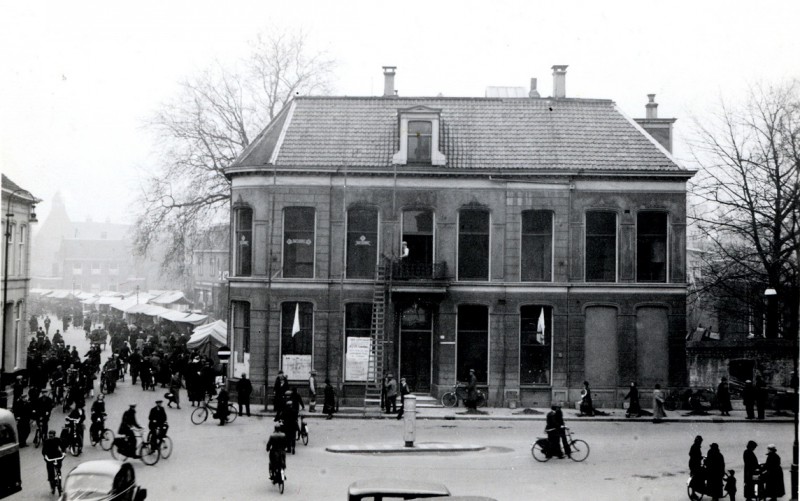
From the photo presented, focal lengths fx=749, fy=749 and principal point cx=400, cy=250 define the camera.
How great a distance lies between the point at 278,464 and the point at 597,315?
635 inches

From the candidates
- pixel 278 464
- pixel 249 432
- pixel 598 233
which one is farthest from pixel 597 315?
pixel 278 464

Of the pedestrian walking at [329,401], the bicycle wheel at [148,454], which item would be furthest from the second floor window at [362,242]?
the bicycle wheel at [148,454]

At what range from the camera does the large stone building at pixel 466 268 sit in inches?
1104

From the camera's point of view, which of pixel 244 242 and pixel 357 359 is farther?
pixel 244 242

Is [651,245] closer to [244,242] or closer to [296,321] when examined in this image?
[296,321]

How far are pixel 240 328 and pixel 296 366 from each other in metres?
2.75

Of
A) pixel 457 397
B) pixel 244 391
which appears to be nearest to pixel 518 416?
pixel 457 397

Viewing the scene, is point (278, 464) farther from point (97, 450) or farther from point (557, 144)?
point (557, 144)

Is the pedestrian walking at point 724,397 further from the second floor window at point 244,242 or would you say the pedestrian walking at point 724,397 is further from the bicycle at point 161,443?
the bicycle at point 161,443

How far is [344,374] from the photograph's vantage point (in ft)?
91.9

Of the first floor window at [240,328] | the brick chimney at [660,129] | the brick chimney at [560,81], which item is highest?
the brick chimney at [560,81]

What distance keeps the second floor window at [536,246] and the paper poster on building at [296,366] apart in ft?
28.8

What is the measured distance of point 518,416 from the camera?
26062 millimetres

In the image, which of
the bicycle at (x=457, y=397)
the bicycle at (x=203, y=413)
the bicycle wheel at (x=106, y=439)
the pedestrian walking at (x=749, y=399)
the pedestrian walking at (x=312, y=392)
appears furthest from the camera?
the bicycle at (x=457, y=397)
